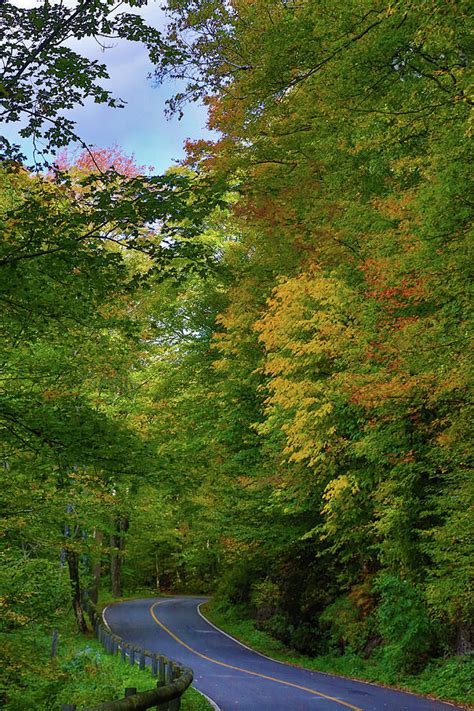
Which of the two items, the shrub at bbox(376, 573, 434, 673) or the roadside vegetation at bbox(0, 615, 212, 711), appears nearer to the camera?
the roadside vegetation at bbox(0, 615, 212, 711)

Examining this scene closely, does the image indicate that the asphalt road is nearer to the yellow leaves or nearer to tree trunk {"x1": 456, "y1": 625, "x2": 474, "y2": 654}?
tree trunk {"x1": 456, "y1": 625, "x2": 474, "y2": 654}

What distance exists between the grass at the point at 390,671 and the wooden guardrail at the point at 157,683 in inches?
211

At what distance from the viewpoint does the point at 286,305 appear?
14.3 meters

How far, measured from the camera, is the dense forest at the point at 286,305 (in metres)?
7.04

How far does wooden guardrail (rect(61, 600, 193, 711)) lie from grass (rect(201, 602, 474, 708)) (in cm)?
536

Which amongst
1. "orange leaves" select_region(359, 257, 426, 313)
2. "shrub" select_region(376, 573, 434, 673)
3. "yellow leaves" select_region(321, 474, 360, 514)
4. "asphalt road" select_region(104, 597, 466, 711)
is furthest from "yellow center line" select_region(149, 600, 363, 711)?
"orange leaves" select_region(359, 257, 426, 313)

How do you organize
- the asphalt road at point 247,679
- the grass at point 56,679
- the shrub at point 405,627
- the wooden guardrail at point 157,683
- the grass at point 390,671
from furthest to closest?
the shrub at point 405,627
the grass at point 390,671
the asphalt road at point 247,679
the grass at point 56,679
the wooden guardrail at point 157,683

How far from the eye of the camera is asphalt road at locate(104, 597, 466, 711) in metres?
11.7

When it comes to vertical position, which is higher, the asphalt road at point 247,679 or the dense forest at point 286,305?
the dense forest at point 286,305

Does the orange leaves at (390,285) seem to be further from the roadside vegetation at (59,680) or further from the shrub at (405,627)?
the roadside vegetation at (59,680)

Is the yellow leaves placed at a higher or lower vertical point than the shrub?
higher

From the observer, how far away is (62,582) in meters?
11.2

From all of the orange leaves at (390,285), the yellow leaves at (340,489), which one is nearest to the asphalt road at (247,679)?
the yellow leaves at (340,489)

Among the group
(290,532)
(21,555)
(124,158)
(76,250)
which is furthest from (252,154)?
(124,158)
